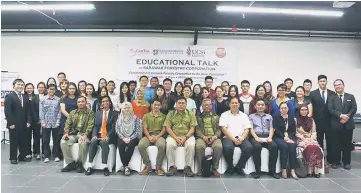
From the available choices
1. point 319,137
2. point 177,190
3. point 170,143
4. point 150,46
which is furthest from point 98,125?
point 319,137

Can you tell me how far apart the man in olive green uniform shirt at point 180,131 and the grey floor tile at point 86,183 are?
98cm

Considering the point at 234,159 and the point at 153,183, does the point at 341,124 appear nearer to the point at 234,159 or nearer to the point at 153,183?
the point at 234,159

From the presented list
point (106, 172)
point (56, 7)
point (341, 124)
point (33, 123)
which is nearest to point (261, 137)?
point (341, 124)

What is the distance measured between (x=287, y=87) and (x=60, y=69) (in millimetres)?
5183

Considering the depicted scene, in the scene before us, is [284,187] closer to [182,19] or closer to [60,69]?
[182,19]

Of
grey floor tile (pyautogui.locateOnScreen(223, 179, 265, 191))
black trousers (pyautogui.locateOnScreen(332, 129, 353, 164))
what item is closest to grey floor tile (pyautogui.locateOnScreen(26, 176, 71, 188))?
grey floor tile (pyautogui.locateOnScreen(223, 179, 265, 191))

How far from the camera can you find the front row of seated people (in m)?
4.12

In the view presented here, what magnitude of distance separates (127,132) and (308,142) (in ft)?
9.12

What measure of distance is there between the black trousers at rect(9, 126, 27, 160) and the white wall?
7.45 ft

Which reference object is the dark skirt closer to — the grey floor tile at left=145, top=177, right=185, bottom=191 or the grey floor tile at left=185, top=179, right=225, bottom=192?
the grey floor tile at left=185, top=179, right=225, bottom=192

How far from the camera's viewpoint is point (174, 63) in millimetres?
6566

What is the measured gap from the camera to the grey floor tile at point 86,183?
354cm

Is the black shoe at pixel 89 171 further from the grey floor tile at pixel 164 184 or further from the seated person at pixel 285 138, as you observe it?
the seated person at pixel 285 138

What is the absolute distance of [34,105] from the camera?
4.93 m
